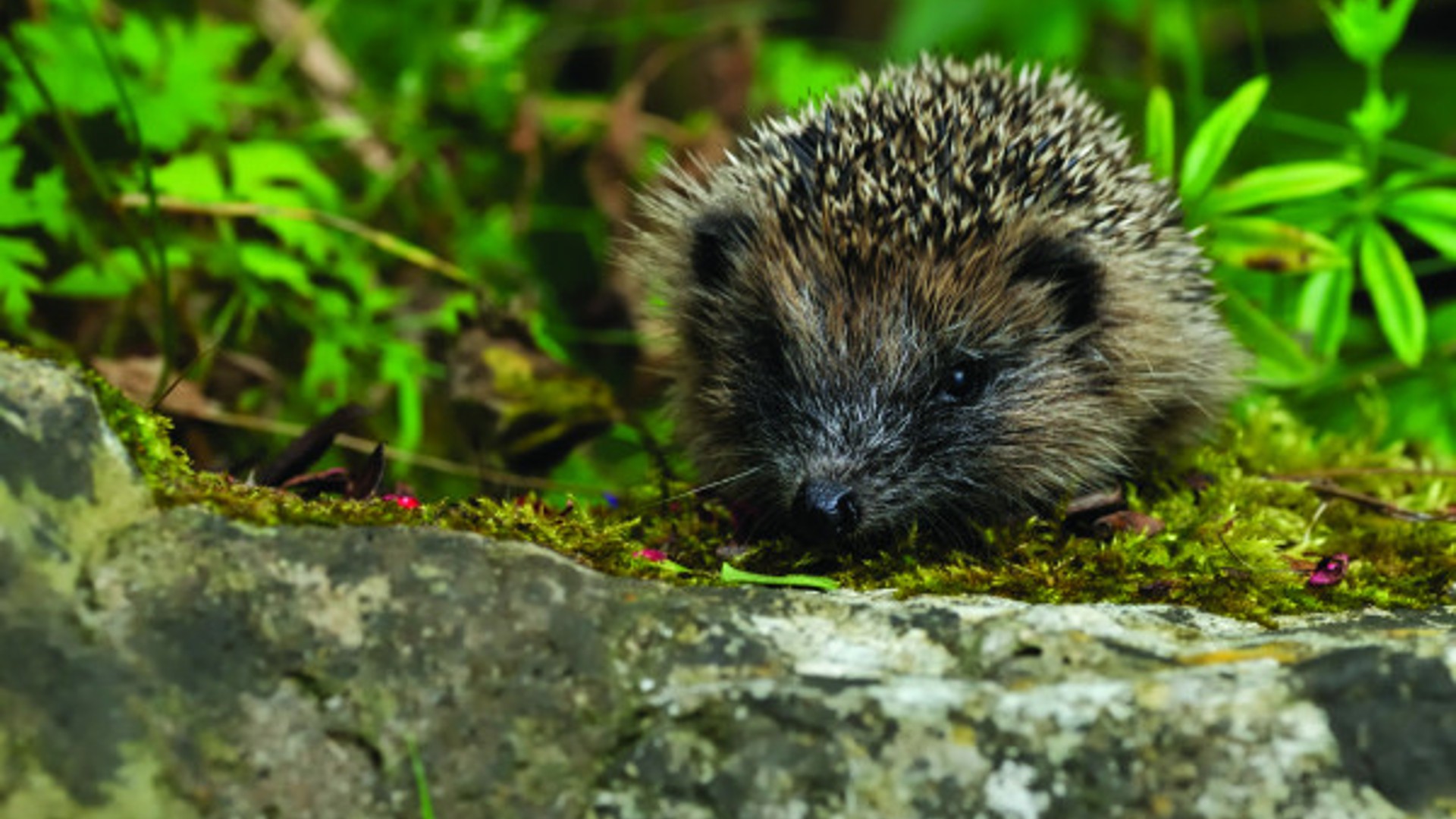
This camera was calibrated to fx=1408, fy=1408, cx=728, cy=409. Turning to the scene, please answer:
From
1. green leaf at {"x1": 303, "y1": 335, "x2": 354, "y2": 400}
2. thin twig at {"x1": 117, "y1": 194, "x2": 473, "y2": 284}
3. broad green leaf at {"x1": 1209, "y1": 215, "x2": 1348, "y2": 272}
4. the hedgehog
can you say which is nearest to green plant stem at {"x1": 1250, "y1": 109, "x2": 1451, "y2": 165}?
broad green leaf at {"x1": 1209, "y1": 215, "x2": 1348, "y2": 272}

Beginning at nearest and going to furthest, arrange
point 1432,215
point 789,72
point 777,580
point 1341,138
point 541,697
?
point 541,697, point 777,580, point 1432,215, point 1341,138, point 789,72

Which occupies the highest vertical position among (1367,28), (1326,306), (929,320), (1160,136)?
(1367,28)

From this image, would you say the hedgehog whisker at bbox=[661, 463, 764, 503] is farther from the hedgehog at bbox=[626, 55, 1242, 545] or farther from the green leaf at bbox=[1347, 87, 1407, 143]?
the green leaf at bbox=[1347, 87, 1407, 143]

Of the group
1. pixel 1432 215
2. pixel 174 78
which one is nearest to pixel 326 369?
pixel 174 78

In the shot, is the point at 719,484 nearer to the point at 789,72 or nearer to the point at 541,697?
the point at 541,697

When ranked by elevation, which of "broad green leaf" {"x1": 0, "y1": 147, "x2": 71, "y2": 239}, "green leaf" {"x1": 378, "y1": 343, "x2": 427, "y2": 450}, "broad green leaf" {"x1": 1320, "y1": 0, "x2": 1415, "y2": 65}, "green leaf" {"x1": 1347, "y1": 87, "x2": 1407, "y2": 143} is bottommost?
"green leaf" {"x1": 378, "y1": 343, "x2": 427, "y2": 450}
